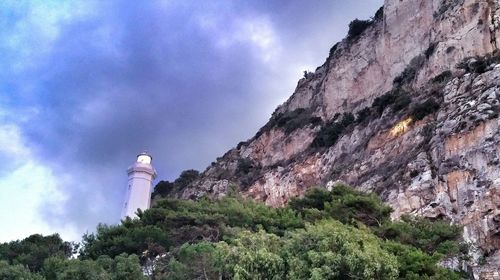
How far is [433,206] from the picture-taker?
28.2m

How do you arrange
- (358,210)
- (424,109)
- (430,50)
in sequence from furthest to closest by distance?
1. (430,50)
2. (424,109)
3. (358,210)

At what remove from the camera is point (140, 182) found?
161ft

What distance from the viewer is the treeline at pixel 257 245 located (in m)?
17.0

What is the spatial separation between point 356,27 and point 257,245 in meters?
38.3

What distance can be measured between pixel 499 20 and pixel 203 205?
784 inches

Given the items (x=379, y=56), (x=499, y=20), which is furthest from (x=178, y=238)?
(x=379, y=56)

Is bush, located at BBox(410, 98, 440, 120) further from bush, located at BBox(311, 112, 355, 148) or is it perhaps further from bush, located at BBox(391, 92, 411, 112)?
bush, located at BBox(311, 112, 355, 148)

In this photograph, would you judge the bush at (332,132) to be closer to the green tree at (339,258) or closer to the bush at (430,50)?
the bush at (430,50)

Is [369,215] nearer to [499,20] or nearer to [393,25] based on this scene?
[499,20]

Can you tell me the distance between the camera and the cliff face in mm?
27766

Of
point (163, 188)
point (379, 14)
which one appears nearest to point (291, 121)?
point (379, 14)

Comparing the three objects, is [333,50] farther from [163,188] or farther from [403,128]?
[163,188]

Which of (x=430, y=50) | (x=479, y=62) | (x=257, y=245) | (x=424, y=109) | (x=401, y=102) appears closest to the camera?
(x=257, y=245)

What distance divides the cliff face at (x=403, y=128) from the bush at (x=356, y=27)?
64cm
